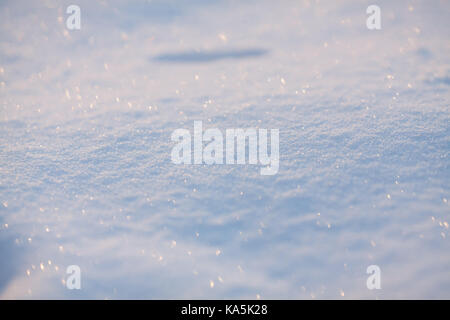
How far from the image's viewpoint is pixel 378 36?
1.00 meters

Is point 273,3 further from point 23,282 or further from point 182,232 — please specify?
point 23,282

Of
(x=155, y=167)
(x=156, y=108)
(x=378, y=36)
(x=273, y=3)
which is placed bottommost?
(x=155, y=167)

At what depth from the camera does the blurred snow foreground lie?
0.58 meters

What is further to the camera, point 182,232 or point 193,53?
point 193,53

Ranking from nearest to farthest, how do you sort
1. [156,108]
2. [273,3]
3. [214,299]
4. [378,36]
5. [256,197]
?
[214,299] < [256,197] < [156,108] < [378,36] < [273,3]

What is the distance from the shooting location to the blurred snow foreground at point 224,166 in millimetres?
582

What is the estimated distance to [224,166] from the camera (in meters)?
0.72

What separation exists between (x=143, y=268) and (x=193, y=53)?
24.1 inches

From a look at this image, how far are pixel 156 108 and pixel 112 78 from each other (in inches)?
6.9

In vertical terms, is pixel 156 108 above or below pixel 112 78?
below

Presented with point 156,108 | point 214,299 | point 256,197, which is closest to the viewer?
point 214,299
